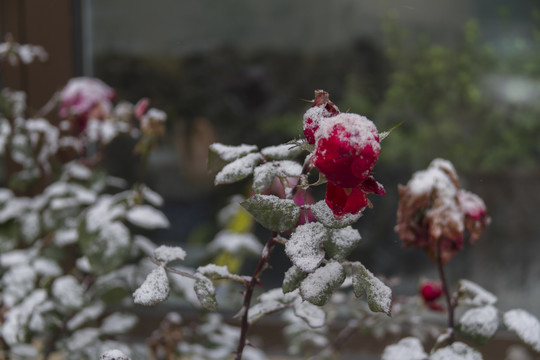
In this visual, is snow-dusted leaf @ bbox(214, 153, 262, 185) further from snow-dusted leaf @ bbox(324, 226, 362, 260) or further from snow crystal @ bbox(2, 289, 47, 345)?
snow crystal @ bbox(2, 289, 47, 345)

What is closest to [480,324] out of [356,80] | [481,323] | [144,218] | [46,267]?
[481,323]

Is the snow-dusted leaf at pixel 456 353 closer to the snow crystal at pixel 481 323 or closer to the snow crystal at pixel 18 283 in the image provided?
the snow crystal at pixel 481 323

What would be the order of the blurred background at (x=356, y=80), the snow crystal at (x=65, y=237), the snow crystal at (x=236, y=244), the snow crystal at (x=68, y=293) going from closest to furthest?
the snow crystal at (x=68, y=293) → the snow crystal at (x=65, y=237) → the snow crystal at (x=236, y=244) → the blurred background at (x=356, y=80)

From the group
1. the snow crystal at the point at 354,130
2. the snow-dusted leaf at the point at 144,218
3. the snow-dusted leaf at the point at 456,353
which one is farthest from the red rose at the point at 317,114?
the snow-dusted leaf at the point at 144,218

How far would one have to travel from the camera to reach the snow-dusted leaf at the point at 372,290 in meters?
0.39

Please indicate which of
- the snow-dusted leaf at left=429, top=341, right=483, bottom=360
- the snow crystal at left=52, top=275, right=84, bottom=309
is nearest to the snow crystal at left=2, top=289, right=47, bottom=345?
the snow crystal at left=52, top=275, right=84, bottom=309

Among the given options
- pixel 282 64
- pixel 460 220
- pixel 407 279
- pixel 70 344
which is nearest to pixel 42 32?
pixel 282 64

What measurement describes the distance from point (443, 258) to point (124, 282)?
19.7 inches

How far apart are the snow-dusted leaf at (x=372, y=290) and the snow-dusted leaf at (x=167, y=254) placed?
176 millimetres

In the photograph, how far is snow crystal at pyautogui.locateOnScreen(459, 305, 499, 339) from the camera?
55cm

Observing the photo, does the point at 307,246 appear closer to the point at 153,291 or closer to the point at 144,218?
the point at 153,291

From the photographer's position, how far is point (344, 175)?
1.15ft

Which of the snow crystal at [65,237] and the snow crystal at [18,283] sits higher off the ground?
the snow crystal at [65,237]

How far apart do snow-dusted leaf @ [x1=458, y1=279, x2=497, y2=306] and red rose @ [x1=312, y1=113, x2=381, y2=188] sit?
12.9 inches
